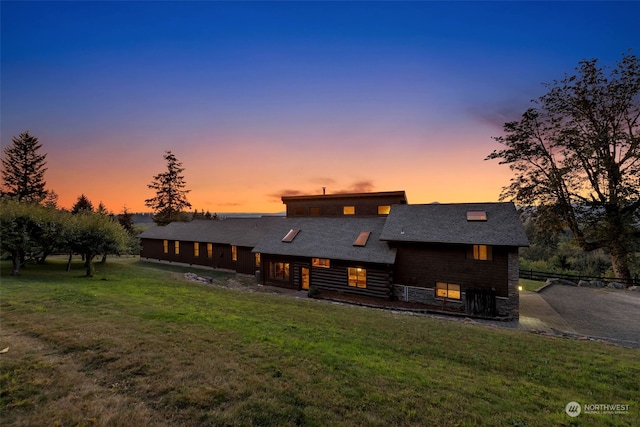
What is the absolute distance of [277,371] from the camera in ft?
19.0

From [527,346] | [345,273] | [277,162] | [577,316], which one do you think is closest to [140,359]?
[527,346]

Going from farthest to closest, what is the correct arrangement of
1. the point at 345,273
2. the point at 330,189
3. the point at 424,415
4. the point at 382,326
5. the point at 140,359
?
the point at 330,189, the point at 345,273, the point at 382,326, the point at 140,359, the point at 424,415

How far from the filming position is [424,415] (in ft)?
14.8

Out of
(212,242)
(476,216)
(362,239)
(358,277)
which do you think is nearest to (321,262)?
(358,277)

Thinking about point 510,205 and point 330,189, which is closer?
point 510,205

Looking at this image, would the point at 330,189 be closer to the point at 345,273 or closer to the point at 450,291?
the point at 345,273

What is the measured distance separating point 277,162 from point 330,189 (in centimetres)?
880

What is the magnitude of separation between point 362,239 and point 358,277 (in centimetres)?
324

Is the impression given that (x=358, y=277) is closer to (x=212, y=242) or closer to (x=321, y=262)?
(x=321, y=262)

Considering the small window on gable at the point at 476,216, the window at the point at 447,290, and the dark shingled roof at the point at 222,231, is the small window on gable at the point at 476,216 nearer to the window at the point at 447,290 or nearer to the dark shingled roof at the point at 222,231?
the window at the point at 447,290

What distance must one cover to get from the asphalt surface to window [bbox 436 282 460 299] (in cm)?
581

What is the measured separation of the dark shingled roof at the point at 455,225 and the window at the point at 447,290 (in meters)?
3.19

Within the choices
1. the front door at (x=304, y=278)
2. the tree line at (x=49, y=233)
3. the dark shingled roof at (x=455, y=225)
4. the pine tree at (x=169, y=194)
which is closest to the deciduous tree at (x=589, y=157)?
the dark shingled roof at (x=455, y=225)

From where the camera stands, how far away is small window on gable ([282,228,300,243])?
2346 centimetres
